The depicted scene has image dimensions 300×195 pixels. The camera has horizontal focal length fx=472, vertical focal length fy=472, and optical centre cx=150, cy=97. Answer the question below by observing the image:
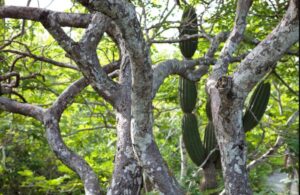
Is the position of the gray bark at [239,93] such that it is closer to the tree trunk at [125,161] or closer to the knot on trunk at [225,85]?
the knot on trunk at [225,85]

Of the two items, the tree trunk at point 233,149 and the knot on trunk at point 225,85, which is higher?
the knot on trunk at point 225,85

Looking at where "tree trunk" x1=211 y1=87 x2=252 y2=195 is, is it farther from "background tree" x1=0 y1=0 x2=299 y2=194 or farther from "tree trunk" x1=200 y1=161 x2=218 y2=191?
"tree trunk" x1=200 y1=161 x2=218 y2=191

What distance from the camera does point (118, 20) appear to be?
7.41 feet

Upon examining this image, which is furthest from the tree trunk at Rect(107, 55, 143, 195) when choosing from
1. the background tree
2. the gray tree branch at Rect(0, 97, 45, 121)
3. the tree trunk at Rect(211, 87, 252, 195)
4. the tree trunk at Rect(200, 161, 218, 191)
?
the tree trunk at Rect(200, 161, 218, 191)

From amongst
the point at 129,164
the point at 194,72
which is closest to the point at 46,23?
the point at 129,164

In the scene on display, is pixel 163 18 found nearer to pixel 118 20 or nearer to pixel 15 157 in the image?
pixel 118 20

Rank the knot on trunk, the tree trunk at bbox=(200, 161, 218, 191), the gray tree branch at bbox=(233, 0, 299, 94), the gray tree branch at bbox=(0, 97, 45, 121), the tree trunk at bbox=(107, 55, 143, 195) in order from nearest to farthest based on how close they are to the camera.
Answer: the gray tree branch at bbox=(233, 0, 299, 94), the knot on trunk, the tree trunk at bbox=(107, 55, 143, 195), the gray tree branch at bbox=(0, 97, 45, 121), the tree trunk at bbox=(200, 161, 218, 191)

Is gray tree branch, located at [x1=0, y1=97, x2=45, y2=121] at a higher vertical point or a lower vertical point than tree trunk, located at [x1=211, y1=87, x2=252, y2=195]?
higher

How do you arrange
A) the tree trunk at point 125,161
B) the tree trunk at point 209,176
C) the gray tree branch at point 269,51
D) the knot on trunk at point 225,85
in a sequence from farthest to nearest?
the tree trunk at point 209,176 → the tree trunk at point 125,161 → the knot on trunk at point 225,85 → the gray tree branch at point 269,51

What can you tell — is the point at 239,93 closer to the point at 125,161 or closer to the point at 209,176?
the point at 125,161

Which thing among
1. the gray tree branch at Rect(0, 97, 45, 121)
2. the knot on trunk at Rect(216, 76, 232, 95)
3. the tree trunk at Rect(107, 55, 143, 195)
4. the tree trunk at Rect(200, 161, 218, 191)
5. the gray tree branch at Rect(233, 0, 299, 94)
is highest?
the gray tree branch at Rect(233, 0, 299, 94)

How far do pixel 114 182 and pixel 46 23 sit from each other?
115 centimetres

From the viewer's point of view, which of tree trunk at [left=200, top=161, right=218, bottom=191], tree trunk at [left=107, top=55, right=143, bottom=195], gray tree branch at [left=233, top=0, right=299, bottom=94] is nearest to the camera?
gray tree branch at [left=233, top=0, right=299, bottom=94]

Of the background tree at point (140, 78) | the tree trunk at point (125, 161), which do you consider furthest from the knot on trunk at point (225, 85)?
the tree trunk at point (125, 161)
